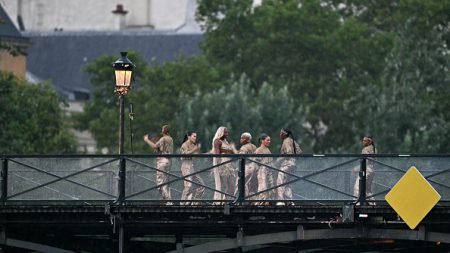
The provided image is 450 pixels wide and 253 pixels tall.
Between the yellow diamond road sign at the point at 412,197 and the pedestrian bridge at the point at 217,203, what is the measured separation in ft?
0.89

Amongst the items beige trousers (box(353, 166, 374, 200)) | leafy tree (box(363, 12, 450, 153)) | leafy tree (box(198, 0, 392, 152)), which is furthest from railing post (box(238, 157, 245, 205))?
leafy tree (box(198, 0, 392, 152))

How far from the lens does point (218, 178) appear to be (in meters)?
55.0

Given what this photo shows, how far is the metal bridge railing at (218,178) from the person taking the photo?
54219 mm

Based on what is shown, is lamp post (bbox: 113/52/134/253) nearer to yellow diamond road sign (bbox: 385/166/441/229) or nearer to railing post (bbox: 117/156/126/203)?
railing post (bbox: 117/156/126/203)

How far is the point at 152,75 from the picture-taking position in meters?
134

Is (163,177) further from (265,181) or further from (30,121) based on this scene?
(30,121)

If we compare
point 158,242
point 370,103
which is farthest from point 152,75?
point 158,242

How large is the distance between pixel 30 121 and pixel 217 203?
170 feet

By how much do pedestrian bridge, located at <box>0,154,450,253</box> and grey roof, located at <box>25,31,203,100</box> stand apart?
108m

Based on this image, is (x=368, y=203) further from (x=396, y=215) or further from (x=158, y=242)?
(x=158, y=242)

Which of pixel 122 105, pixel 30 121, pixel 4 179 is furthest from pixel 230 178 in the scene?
pixel 30 121

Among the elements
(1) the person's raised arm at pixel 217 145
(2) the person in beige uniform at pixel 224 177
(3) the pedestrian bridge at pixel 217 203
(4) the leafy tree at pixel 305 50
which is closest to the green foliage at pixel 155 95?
(4) the leafy tree at pixel 305 50

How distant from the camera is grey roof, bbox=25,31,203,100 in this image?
16650cm

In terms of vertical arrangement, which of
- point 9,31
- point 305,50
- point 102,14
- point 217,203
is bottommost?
point 217,203
